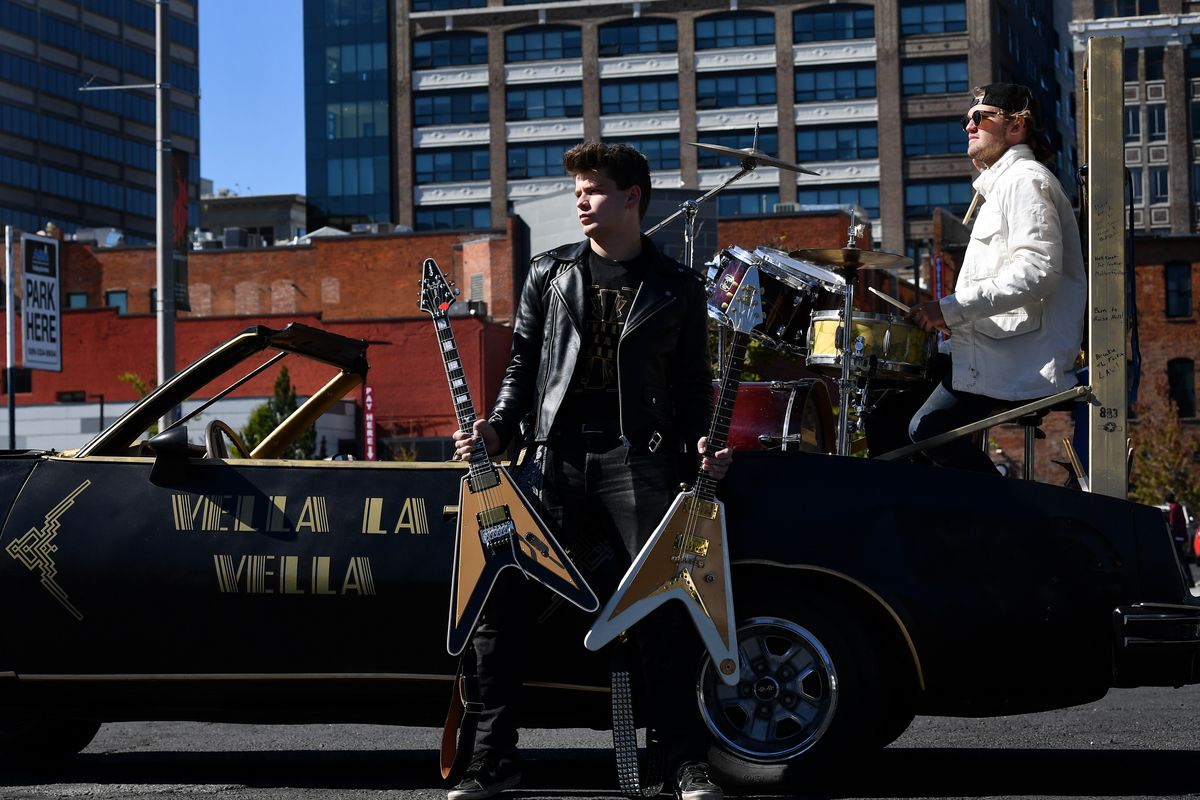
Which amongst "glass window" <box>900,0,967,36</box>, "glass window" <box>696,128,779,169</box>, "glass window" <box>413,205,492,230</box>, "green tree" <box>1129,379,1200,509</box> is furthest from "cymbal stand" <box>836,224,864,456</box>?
"glass window" <box>413,205,492,230</box>

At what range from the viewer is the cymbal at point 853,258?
718 centimetres

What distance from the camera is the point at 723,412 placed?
5.16 m

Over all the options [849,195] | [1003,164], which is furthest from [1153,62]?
[1003,164]

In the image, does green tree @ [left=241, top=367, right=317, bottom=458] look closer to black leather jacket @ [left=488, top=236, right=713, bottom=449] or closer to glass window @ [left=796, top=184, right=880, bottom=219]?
black leather jacket @ [left=488, top=236, right=713, bottom=449]

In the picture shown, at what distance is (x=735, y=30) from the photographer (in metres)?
85.3

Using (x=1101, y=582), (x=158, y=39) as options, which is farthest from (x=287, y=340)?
(x=158, y=39)

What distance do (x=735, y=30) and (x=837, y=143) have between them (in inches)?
305

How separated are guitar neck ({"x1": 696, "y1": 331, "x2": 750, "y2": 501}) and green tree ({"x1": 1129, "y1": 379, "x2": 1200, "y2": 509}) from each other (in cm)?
4549

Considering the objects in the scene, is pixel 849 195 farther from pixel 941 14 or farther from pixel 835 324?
pixel 835 324

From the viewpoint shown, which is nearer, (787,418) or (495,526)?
(495,526)

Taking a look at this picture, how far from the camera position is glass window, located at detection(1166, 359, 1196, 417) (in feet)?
197

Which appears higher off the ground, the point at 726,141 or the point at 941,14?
the point at 941,14

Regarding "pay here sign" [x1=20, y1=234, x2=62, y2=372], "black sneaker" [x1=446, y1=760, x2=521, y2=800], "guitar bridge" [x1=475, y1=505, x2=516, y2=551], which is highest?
"pay here sign" [x1=20, y1=234, x2=62, y2=372]

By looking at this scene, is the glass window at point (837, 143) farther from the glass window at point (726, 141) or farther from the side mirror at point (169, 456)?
the side mirror at point (169, 456)
